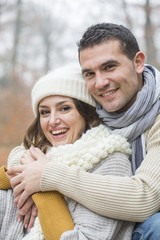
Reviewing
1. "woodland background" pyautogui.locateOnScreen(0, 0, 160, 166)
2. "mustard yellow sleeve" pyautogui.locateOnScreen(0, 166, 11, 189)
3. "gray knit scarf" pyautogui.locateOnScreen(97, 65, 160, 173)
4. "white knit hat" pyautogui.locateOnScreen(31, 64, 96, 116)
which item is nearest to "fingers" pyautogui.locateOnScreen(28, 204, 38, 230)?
"mustard yellow sleeve" pyautogui.locateOnScreen(0, 166, 11, 189)

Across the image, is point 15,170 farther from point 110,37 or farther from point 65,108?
point 110,37

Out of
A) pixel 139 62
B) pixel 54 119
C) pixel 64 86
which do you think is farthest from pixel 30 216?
pixel 139 62

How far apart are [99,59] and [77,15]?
11966mm

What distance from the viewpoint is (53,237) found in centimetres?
185

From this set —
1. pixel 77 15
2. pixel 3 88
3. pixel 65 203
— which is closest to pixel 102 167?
pixel 65 203

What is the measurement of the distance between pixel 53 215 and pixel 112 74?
1.11 metres

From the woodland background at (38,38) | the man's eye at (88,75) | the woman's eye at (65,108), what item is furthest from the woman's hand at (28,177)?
the woodland background at (38,38)

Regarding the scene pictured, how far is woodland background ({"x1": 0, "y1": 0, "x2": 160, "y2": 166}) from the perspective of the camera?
9.71 metres

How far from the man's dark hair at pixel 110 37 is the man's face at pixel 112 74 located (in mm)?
38

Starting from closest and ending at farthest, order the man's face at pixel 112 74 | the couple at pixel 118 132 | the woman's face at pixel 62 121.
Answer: the couple at pixel 118 132 < the man's face at pixel 112 74 < the woman's face at pixel 62 121

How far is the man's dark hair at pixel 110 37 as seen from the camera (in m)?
2.35

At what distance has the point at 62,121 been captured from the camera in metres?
2.42

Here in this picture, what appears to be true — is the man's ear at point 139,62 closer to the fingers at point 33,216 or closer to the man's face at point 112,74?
the man's face at point 112,74

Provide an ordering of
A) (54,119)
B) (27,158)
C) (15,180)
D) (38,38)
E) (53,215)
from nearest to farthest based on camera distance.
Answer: (53,215), (15,180), (27,158), (54,119), (38,38)
